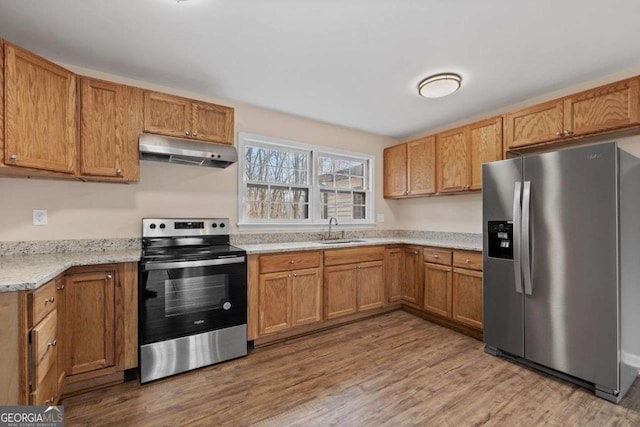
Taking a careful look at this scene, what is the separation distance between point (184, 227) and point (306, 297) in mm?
1418

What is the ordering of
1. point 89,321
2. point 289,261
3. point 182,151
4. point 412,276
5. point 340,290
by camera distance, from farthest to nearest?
point 412,276 → point 340,290 → point 289,261 → point 182,151 → point 89,321

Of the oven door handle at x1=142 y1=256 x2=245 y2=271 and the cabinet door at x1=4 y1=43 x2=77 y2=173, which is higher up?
the cabinet door at x1=4 y1=43 x2=77 y2=173

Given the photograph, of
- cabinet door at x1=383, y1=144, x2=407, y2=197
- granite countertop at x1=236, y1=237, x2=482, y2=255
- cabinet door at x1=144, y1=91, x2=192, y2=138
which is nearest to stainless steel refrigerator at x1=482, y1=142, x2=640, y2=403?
granite countertop at x1=236, y1=237, x2=482, y2=255

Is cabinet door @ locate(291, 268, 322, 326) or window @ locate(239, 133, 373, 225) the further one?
window @ locate(239, 133, 373, 225)

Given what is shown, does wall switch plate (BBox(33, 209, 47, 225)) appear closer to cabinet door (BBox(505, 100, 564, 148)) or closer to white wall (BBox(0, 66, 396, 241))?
white wall (BBox(0, 66, 396, 241))

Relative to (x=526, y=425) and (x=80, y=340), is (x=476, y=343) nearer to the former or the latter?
(x=526, y=425)

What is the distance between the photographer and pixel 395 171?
4238 mm

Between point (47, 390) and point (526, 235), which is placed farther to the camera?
point (526, 235)

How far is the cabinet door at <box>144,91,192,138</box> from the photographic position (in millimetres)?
2461

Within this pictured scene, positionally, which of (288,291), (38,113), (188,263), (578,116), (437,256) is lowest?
(288,291)

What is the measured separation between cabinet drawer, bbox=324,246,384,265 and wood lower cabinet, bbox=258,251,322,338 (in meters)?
0.16

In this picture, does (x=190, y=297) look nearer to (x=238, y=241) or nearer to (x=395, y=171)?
(x=238, y=241)

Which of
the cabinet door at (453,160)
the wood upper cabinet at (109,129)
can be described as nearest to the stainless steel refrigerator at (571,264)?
the cabinet door at (453,160)

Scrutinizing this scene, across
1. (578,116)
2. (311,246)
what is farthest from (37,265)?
(578,116)
